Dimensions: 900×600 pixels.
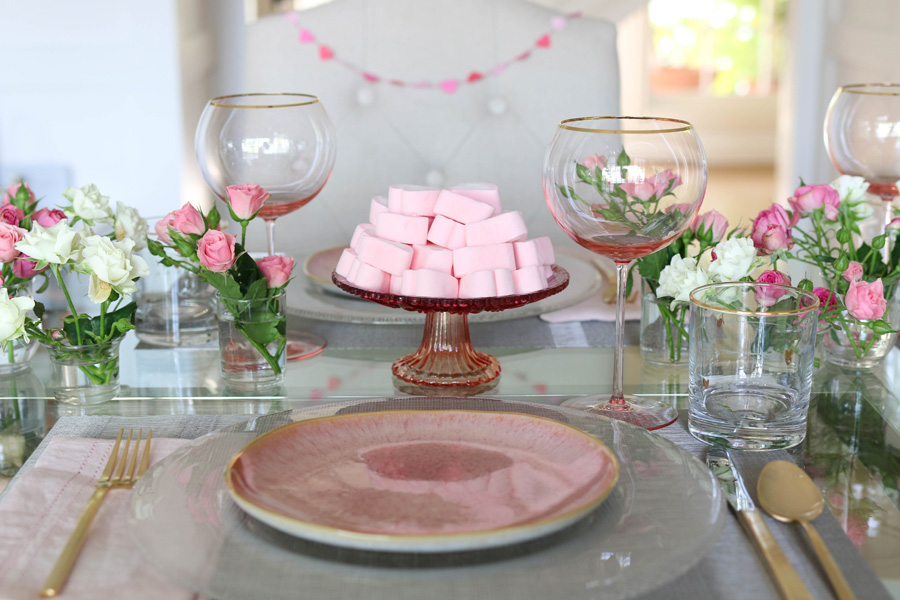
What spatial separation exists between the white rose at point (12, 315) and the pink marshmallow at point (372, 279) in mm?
268

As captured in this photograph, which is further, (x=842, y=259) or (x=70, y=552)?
(x=842, y=259)

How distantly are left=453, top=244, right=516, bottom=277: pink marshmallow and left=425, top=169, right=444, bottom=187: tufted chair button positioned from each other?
3.36 ft

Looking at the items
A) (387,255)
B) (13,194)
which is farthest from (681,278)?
(13,194)

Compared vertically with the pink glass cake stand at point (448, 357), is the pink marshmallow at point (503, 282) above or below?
above

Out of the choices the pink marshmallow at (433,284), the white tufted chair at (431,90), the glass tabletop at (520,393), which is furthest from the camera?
the white tufted chair at (431,90)

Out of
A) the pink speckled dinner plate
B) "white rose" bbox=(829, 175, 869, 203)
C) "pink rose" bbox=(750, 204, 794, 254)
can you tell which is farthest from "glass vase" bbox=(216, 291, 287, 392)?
"white rose" bbox=(829, 175, 869, 203)

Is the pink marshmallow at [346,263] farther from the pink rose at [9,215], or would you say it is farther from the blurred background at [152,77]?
the blurred background at [152,77]

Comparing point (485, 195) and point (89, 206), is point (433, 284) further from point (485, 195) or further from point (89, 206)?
point (89, 206)

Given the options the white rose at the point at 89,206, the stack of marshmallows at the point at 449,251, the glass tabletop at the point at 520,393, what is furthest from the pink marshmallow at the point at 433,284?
the white rose at the point at 89,206

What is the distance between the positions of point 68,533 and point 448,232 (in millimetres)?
395

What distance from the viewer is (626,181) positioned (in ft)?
2.22

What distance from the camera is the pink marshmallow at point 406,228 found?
803mm

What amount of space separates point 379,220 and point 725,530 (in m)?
0.42

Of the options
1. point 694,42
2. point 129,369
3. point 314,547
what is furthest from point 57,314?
point 694,42
